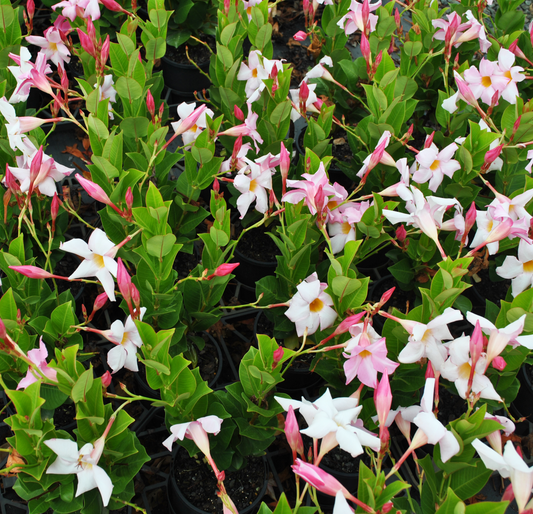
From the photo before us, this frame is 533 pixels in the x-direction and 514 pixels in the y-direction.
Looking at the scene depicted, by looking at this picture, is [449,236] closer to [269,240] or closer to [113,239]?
[269,240]

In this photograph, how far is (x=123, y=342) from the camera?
1.44m

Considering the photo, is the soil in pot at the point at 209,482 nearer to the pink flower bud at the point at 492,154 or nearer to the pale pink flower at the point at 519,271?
the pale pink flower at the point at 519,271

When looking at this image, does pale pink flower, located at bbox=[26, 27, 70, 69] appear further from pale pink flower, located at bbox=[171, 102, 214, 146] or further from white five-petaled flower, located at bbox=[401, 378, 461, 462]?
white five-petaled flower, located at bbox=[401, 378, 461, 462]

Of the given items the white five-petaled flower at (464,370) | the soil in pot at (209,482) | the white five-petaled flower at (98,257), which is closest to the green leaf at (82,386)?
the white five-petaled flower at (98,257)

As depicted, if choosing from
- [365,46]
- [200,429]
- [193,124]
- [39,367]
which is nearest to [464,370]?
[200,429]

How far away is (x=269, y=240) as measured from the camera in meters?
2.37

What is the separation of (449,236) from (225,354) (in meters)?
1.02

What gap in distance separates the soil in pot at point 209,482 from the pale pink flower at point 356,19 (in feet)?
6.39

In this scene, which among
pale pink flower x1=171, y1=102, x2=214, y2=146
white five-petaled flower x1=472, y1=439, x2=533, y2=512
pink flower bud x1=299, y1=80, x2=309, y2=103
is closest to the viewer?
white five-petaled flower x1=472, y1=439, x2=533, y2=512

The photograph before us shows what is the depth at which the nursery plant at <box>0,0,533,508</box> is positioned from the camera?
1247 mm

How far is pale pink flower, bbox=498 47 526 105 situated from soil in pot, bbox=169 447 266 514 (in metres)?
1.75

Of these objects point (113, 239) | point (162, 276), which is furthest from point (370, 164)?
point (113, 239)

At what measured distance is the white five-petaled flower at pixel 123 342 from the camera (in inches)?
54.3

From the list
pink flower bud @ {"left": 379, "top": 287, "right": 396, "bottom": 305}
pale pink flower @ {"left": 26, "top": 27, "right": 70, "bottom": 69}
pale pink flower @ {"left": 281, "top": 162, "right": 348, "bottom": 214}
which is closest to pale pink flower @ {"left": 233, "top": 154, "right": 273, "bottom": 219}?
pale pink flower @ {"left": 281, "top": 162, "right": 348, "bottom": 214}
